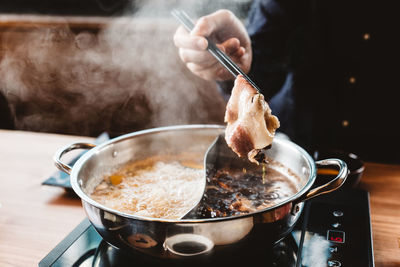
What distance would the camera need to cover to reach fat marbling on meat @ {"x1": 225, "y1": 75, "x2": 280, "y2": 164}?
1243mm

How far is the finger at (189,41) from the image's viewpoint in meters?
1.51

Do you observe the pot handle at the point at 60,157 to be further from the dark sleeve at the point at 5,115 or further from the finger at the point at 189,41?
the dark sleeve at the point at 5,115

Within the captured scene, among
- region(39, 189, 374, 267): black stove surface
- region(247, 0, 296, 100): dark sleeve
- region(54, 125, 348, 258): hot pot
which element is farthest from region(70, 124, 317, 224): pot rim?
region(247, 0, 296, 100): dark sleeve

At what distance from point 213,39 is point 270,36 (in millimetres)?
867

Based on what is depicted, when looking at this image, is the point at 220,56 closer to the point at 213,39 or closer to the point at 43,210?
the point at 213,39

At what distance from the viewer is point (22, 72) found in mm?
4332

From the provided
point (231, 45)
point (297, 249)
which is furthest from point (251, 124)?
point (231, 45)

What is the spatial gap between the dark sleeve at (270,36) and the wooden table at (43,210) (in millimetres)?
1178

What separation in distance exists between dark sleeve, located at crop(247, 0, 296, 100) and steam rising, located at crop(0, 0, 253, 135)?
1227 millimetres

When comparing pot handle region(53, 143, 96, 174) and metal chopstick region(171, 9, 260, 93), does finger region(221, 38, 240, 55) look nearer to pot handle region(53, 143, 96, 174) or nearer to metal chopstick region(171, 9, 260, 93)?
metal chopstick region(171, 9, 260, 93)

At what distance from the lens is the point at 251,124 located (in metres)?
1.25

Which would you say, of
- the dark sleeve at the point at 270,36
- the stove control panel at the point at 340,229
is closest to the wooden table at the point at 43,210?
the stove control panel at the point at 340,229

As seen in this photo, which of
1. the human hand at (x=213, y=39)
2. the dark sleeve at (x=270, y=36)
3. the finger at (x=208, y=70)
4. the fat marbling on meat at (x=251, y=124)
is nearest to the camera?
the fat marbling on meat at (x=251, y=124)

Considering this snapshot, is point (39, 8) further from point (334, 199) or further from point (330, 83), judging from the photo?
point (334, 199)
